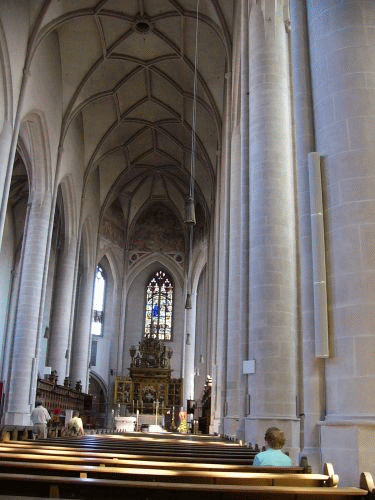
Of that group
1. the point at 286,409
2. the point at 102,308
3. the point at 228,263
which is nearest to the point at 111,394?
the point at 102,308

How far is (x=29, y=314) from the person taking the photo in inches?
754

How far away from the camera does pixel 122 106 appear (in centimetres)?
2534

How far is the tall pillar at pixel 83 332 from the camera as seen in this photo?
27.9 meters

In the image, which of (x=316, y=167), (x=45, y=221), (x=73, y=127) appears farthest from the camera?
(x=73, y=127)

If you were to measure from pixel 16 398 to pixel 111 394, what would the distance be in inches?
562

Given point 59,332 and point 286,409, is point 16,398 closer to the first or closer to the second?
point 59,332

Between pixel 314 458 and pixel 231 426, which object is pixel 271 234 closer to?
pixel 231 426

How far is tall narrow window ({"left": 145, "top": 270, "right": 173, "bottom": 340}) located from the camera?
34.2 meters

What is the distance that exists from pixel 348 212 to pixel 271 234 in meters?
4.98

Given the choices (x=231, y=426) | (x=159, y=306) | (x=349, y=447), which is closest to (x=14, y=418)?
(x=231, y=426)

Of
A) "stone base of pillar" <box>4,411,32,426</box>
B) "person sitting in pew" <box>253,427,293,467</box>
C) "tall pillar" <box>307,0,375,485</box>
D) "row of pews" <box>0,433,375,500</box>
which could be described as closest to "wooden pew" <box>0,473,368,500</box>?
"row of pews" <box>0,433,375,500</box>

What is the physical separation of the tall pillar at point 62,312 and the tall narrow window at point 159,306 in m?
9.32

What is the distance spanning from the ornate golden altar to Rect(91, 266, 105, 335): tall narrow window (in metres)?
2.83

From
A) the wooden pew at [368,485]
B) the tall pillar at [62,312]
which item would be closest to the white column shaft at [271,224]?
the wooden pew at [368,485]
